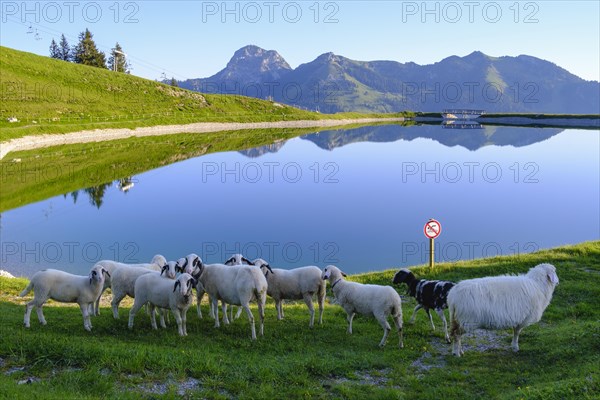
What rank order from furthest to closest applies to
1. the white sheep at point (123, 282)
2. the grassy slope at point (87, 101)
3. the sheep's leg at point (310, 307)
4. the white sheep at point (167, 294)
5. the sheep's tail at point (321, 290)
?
the grassy slope at point (87, 101), the sheep's tail at point (321, 290), the white sheep at point (123, 282), the sheep's leg at point (310, 307), the white sheep at point (167, 294)

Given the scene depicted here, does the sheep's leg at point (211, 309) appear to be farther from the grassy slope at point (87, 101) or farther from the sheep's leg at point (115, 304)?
the grassy slope at point (87, 101)

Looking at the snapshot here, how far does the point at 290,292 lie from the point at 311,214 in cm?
2339

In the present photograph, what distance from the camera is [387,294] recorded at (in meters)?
13.1

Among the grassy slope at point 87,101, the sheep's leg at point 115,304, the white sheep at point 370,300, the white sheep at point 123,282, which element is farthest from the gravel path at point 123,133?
the white sheep at point 370,300

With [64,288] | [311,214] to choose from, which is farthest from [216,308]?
[311,214]

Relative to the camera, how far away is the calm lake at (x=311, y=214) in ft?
92.2

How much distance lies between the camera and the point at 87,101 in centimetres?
11475

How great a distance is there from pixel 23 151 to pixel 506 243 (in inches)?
2525

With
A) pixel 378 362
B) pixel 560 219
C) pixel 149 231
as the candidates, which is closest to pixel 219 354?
pixel 378 362

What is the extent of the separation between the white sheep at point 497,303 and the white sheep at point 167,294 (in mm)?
7066

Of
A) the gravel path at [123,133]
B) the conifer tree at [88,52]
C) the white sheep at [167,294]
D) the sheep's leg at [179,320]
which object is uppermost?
the conifer tree at [88,52]

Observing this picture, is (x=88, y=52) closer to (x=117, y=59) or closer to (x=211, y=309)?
(x=117, y=59)

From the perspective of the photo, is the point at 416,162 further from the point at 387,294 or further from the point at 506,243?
the point at 387,294

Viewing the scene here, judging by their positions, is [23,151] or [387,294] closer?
[387,294]
